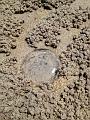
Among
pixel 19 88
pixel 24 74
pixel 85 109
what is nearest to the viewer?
pixel 85 109

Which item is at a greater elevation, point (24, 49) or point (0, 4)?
point (0, 4)

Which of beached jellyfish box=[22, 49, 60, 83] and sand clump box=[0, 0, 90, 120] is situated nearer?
sand clump box=[0, 0, 90, 120]

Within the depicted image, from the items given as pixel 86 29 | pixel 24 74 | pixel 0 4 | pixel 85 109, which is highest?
pixel 0 4

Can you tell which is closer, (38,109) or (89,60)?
(38,109)

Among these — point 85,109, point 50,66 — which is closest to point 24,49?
point 50,66

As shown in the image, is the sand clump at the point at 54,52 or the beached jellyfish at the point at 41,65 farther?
the beached jellyfish at the point at 41,65

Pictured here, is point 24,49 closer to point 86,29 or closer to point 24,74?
point 24,74

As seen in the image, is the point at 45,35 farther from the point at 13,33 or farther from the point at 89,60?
the point at 89,60

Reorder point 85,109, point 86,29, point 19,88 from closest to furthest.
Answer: point 85,109 → point 19,88 → point 86,29
